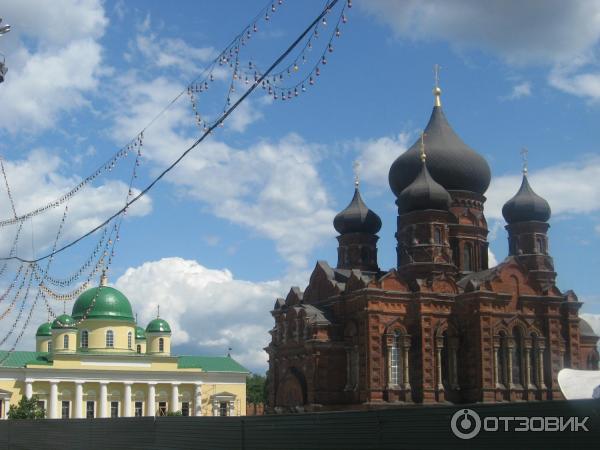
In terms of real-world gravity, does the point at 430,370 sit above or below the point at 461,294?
below

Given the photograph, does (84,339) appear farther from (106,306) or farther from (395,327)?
(395,327)

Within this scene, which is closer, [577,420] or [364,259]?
[577,420]

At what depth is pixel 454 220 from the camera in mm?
45719

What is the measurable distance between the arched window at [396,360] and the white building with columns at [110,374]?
31.5 meters

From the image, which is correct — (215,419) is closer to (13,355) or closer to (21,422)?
(21,422)

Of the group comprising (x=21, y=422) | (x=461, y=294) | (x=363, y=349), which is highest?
(x=461, y=294)

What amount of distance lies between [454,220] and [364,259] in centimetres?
538

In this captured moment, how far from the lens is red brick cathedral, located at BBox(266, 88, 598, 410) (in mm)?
40062

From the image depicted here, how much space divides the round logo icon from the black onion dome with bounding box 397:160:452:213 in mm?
30814

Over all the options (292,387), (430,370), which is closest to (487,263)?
(430,370)

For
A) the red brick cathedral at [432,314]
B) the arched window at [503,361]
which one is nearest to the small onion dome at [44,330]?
the red brick cathedral at [432,314]

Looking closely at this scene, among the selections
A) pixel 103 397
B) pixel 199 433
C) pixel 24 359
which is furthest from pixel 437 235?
pixel 24 359

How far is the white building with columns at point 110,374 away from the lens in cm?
6531

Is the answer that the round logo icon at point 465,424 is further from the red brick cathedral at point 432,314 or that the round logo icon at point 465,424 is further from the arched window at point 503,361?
the arched window at point 503,361
